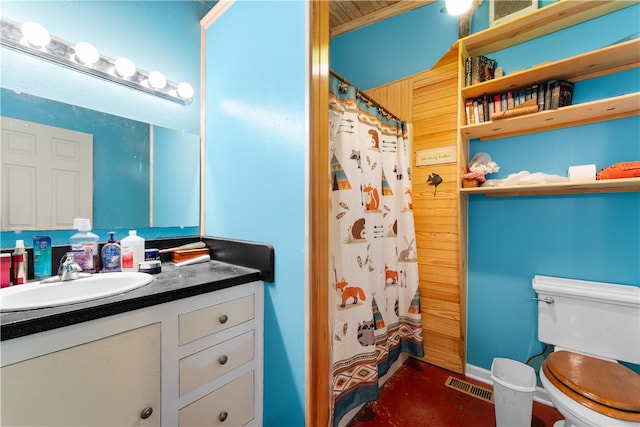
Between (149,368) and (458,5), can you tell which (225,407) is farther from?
(458,5)

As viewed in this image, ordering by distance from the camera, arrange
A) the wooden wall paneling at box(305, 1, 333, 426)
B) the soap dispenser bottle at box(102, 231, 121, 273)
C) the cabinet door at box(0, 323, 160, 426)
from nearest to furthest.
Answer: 1. the cabinet door at box(0, 323, 160, 426)
2. the wooden wall paneling at box(305, 1, 333, 426)
3. the soap dispenser bottle at box(102, 231, 121, 273)

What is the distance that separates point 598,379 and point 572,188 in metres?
0.93

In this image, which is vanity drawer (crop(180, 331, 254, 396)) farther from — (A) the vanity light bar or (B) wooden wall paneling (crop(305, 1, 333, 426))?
(A) the vanity light bar

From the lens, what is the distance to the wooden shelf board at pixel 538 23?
4.24ft

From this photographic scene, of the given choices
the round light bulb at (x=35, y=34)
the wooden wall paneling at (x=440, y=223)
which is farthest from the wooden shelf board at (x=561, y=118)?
the round light bulb at (x=35, y=34)

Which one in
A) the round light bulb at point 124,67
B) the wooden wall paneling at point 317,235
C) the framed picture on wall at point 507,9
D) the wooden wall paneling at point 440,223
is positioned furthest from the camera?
the wooden wall paneling at point 440,223

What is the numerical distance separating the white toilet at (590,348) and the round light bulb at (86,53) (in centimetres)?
254

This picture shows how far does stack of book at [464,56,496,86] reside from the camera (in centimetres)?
154

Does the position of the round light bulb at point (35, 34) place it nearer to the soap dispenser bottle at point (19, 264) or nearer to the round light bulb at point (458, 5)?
the soap dispenser bottle at point (19, 264)

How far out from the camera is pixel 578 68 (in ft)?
4.32

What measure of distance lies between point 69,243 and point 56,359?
0.72 metres

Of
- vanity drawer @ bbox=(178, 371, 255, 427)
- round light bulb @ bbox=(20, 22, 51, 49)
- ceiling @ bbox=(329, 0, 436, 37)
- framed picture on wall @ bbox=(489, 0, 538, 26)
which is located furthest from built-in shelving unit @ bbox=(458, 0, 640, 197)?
round light bulb @ bbox=(20, 22, 51, 49)

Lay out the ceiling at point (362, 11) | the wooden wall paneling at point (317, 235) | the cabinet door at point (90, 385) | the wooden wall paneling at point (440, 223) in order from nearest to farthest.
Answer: the cabinet door at point (90, 385) → the wooden wall paneling at point (317, 235) → the wooden wall paneling at point (440, 223) → the ceiling at point (362, 11)

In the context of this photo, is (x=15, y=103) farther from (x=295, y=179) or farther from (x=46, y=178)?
(x=295, y=179)
